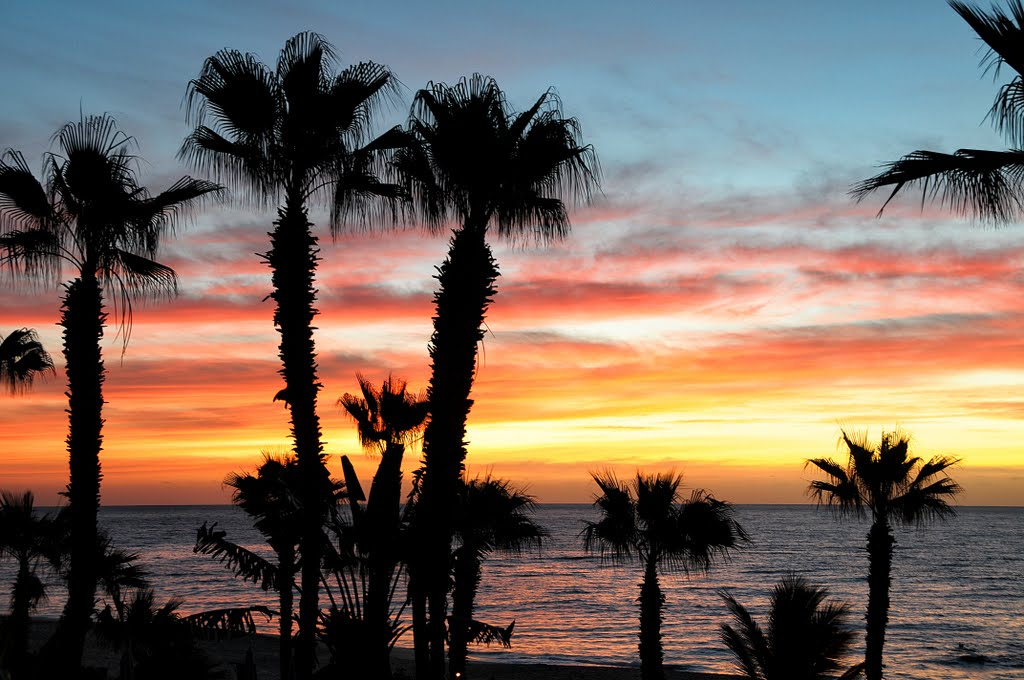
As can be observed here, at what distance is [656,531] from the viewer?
21.9 m

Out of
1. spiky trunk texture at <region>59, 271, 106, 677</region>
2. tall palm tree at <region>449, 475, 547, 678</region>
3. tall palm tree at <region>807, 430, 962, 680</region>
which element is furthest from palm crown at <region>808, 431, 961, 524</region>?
spiky trunk texture at <region>59, 271, 106, 677</region>

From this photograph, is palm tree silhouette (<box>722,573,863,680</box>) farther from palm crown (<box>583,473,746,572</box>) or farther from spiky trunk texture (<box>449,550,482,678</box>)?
palm crown (<box>583,473,746,572</box>)

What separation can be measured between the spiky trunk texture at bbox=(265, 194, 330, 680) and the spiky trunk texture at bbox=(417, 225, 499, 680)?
1788 millimetres

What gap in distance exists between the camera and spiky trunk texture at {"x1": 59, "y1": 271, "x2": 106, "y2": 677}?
1448 cm

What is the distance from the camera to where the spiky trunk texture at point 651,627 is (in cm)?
2155

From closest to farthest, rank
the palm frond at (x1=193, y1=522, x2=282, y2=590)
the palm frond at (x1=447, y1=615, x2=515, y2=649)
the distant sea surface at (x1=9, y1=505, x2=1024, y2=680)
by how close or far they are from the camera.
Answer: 1. the palm frond at (x1=193, y1=522, x2=282, y2=590)
2. the palm frond at (x1=447, y1=615, x2=515, y2=649)
3. the distant sea surface at (x1=9, y1=505, x2=1024, y2=680)

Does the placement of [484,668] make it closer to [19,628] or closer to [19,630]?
[19,630]

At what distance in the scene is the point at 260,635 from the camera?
4497 centimetres

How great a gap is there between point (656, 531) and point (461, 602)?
5490 millimetres

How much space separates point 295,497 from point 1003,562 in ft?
358

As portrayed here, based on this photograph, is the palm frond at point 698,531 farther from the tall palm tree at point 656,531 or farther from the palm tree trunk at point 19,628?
the palm tree trunk at point 19,628

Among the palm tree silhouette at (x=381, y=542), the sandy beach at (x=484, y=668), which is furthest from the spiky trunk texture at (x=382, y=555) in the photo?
the sandy beach at (x=484, y=668)

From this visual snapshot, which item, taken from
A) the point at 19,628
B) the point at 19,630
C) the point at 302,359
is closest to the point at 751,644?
the point at 302,359

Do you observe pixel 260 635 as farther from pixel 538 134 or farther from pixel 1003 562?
pixel 1003 562
